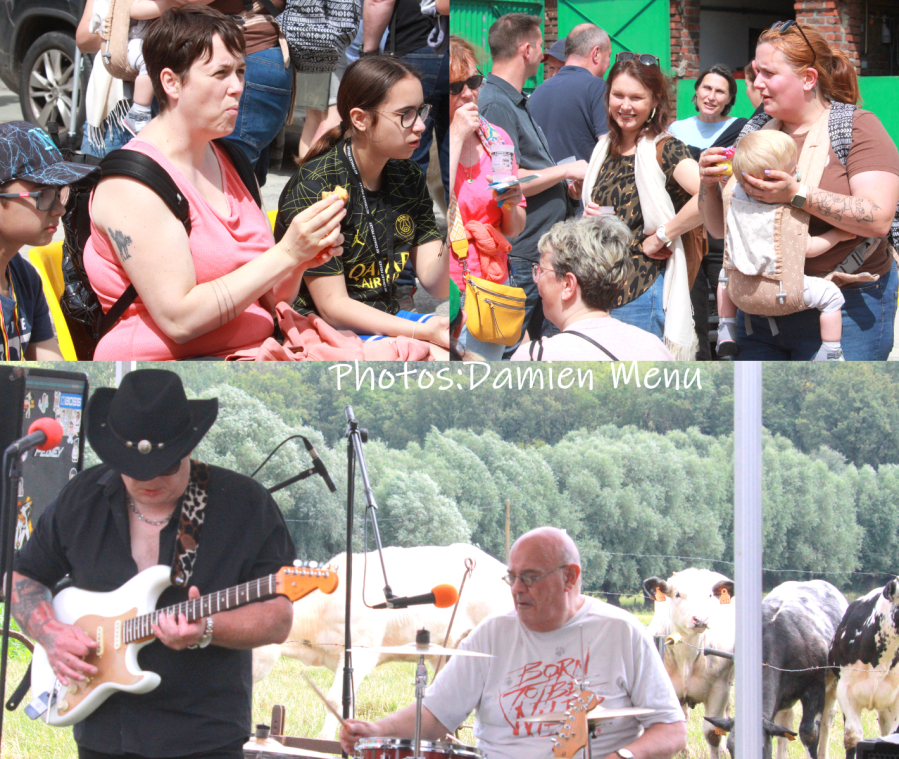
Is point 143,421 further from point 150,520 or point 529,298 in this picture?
point 529,298

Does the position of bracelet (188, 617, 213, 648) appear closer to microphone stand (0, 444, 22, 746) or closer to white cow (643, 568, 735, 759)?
microphone stand (0, 444, 22, 746)

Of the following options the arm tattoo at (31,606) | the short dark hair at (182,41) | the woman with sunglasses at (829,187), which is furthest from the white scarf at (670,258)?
the arm tattoo at (31,606)

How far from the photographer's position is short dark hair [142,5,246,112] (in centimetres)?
256

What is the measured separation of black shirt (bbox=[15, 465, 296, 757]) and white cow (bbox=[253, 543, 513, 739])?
0.14 meters

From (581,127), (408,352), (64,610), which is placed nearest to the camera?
(64,610)

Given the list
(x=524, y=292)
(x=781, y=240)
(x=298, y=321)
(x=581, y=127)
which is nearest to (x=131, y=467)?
(x=298, y=321)

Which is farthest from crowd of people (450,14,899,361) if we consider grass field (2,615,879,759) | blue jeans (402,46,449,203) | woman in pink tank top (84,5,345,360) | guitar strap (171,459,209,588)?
grass field (2,615,879,759)

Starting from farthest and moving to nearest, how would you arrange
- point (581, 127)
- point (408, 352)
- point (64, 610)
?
point (581, 127), point (408, 352), point (64, 610)

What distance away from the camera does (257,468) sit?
275 cm

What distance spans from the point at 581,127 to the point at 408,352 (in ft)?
2.97

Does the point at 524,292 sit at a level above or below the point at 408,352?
above

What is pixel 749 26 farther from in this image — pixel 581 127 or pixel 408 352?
pixel 408 352

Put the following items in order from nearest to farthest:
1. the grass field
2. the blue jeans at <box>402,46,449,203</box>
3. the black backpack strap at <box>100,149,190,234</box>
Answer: the black backpack strap at <box>100,149,190,234</box>, the grass field, the blue jeans at <box>402,46,449,203</box>

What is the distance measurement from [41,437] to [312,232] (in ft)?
3.23
